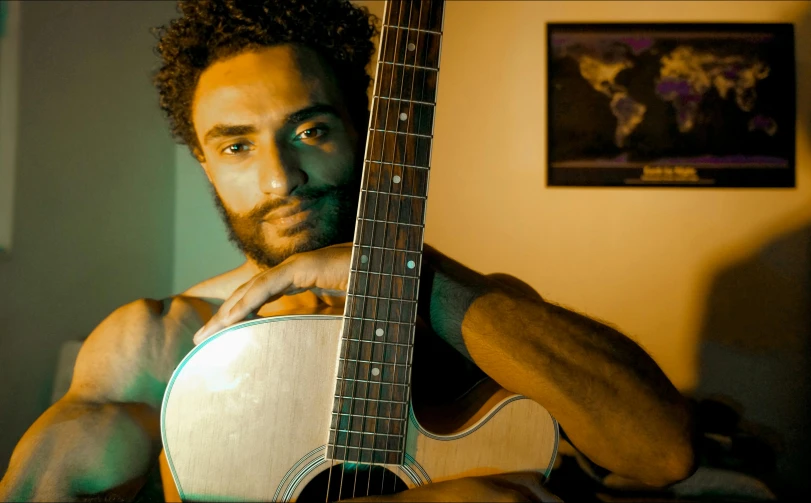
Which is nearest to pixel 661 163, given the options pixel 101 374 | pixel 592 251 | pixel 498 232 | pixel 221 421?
pixel 592 251

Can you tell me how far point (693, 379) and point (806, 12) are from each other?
79 centimetres

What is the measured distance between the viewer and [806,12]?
111 cm

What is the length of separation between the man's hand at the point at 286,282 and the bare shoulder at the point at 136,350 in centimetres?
12

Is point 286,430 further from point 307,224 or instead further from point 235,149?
point 235,149

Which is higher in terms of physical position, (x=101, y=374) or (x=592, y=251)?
(x=592, y=251)

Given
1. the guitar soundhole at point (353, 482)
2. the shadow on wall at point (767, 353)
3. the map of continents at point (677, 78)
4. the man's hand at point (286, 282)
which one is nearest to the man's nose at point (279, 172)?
the man's hand at point (286, 282)

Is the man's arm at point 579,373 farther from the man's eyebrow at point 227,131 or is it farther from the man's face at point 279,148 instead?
the man's eyebrow at point 227,131

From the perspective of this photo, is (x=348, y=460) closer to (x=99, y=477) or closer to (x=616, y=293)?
(x=99, y=477)

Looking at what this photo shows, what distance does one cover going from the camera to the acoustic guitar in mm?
755

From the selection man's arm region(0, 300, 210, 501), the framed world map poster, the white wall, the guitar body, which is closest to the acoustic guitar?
the guitar body

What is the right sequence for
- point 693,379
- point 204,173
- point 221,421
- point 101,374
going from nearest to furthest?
point 221,421, point 101,374, point 204,173, point 693,379

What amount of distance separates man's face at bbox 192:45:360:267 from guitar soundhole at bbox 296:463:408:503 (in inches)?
14.4

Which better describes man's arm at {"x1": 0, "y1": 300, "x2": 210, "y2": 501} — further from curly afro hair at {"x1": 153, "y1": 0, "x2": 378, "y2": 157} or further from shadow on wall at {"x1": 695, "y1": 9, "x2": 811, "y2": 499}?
shadow on wall at {"x1": 695, "y1": 9, "x2": 811, "y2": 499}

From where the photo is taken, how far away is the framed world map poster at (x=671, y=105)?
43.4 inches
